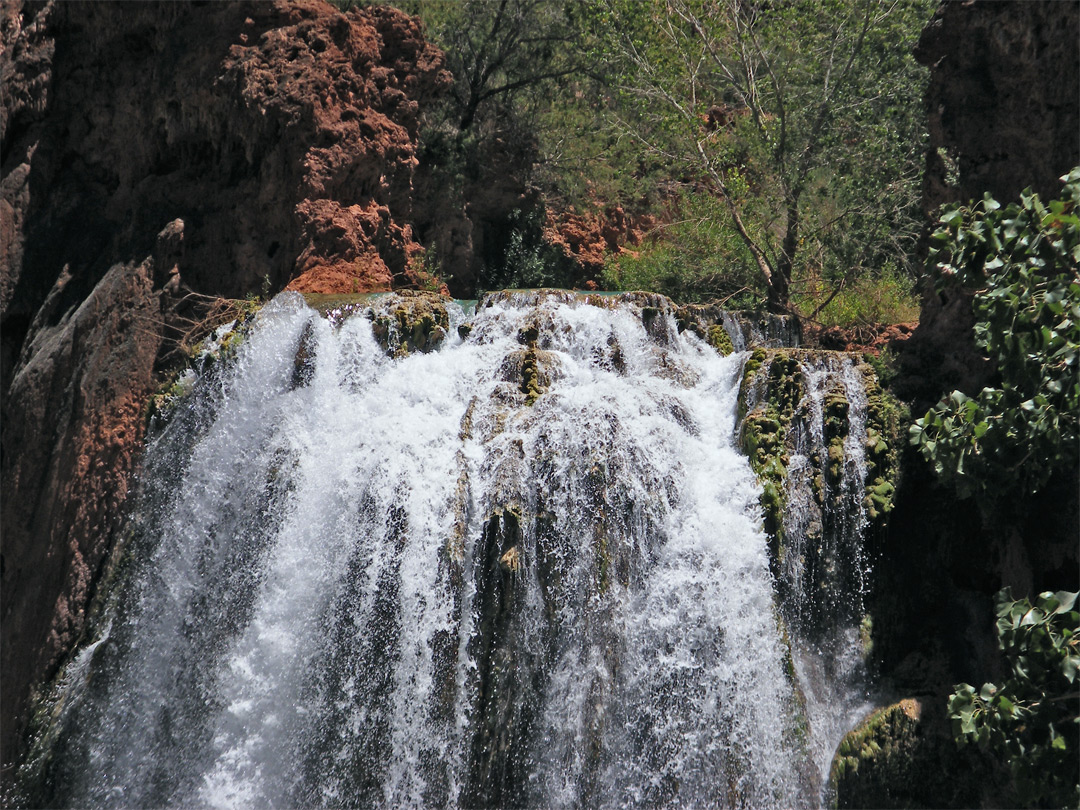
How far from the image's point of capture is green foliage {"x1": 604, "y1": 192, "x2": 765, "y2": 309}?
12656mm

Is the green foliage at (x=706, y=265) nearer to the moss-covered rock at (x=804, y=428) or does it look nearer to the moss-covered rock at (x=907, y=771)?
the moss-covered rock at (x=804, y=428)

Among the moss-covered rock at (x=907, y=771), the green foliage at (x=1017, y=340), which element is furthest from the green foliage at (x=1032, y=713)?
the moss-covered rock at (x=907, y=771)

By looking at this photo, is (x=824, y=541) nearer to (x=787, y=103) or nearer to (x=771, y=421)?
(x=771, y=421)

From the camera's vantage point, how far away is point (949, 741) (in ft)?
21.5

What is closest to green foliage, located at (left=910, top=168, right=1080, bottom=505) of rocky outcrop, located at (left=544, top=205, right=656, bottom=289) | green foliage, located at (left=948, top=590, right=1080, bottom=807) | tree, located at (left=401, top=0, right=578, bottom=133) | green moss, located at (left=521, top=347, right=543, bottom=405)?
green foliage, located at (left=948, top=590, right=1080, bottom=807)

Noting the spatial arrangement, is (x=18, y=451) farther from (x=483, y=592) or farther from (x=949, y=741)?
(x=949, y=741)

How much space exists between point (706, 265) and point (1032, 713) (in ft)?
28.0

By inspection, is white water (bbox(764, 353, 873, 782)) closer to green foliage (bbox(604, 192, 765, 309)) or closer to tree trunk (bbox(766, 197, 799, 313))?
tree trunk (bbox(766, 197, 799, 313))

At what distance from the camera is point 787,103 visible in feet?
41.7

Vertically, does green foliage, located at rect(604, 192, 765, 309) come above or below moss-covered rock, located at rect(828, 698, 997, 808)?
above

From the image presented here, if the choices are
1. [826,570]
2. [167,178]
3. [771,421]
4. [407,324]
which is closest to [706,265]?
[407,324]

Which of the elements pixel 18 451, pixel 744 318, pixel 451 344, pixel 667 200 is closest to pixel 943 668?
pixel 744 318

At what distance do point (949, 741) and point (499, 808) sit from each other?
10.2 feet

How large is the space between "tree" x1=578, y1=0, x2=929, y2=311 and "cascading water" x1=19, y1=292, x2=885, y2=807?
14.2 feet
